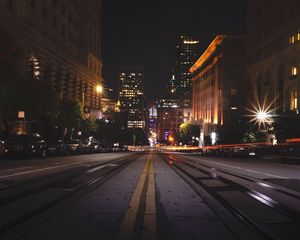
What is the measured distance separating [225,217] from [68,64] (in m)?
79.4

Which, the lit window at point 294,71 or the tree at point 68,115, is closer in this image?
the tree at point 68,115

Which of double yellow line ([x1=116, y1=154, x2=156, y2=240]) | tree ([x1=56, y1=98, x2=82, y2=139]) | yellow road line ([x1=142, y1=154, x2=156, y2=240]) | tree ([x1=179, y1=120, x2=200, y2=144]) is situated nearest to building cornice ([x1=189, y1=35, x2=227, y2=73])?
tree ([x1=179, y1=120, x2=200, y2=144])

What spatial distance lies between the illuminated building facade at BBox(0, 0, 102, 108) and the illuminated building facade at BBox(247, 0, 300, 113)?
32.9 m

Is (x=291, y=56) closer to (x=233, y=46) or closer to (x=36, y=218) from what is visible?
(x=233, y=46)

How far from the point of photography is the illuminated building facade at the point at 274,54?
66688 millimetres

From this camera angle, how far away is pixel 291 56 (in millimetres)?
67562

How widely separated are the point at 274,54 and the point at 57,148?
160 feet

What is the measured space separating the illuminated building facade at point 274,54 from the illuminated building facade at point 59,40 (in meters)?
32.9

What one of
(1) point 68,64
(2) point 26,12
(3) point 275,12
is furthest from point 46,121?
(3) point 275,12

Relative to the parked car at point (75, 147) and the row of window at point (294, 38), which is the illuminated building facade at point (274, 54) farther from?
the parked car at point (75, 147)

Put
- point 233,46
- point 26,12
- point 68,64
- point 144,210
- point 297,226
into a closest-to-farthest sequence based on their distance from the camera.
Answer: point 297,226
point 144,210
point 26,12
point 68,64
point 233,46

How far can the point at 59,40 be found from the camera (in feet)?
265

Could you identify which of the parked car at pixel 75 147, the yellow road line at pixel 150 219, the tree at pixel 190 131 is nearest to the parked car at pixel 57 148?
the parked car at pixel 75 147

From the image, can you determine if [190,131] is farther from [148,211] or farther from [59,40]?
[148,211]
